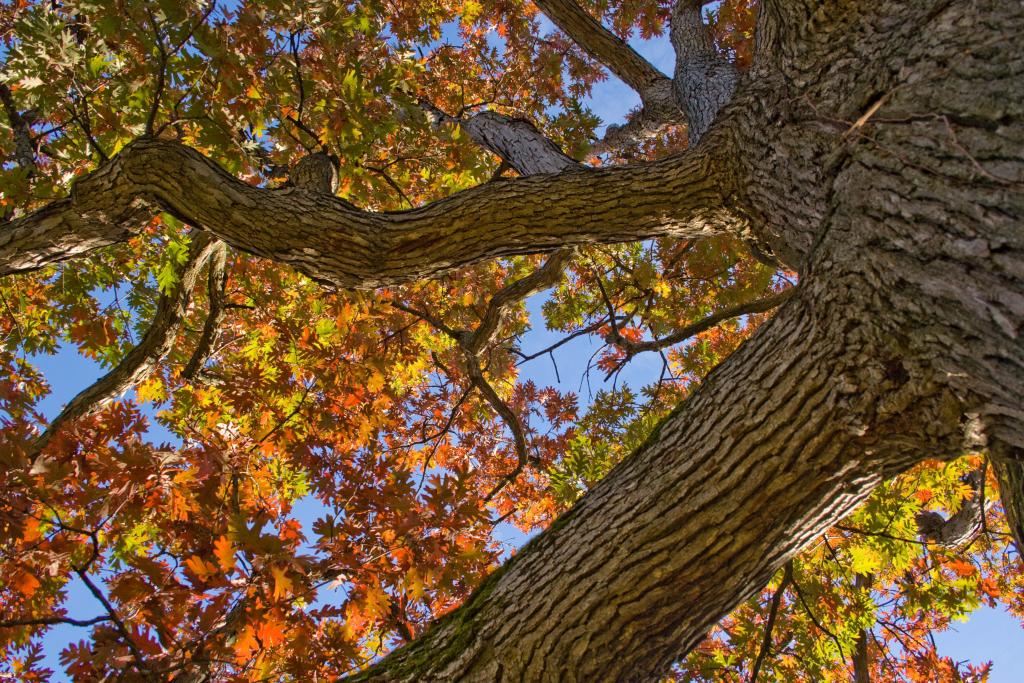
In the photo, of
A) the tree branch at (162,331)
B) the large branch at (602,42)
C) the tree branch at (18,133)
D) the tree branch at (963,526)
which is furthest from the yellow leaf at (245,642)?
the tree branch at (963,526)

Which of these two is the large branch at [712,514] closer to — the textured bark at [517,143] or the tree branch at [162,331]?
the textured bark at [517,143]

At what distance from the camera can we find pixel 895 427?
5.09 feet

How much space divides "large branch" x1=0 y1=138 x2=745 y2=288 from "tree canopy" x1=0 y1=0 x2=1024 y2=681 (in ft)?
0.06

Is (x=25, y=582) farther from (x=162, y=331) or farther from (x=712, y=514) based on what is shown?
(x=712, y=514)

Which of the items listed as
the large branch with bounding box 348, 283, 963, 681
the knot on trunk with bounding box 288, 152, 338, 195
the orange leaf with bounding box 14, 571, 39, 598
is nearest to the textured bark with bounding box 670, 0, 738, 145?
the large branch with bounding box 348, 283, 963, 681

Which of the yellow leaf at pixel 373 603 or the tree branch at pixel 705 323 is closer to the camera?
the yellow leaf at pixel 373 603

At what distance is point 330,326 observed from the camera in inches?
166

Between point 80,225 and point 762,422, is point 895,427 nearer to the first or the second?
point 762,422

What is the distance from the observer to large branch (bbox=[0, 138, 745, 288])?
2.69 metres

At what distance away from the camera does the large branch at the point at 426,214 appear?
2.69 meters

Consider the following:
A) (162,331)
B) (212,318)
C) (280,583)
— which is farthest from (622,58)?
(280,583)

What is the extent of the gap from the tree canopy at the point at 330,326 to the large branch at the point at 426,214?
2cm

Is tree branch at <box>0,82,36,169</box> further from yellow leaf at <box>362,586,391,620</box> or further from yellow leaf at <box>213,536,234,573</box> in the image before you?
yellow leaf at <box>362,586,391,620</box>

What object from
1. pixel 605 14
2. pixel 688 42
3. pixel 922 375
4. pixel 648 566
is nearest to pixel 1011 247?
pixel 922 375
